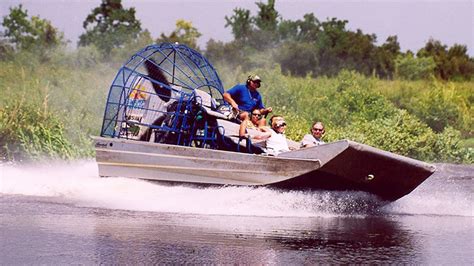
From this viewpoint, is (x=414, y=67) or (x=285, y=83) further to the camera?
(x=414, y=67)

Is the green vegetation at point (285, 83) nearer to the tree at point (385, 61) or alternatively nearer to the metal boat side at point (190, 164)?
the tree at point (385, 61)

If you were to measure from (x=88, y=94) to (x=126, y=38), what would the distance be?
24.4 meters

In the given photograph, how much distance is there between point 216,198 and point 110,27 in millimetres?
42181

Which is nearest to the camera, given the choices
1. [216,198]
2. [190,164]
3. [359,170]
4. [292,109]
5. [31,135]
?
[359,170]

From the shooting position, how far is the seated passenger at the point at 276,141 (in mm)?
15742

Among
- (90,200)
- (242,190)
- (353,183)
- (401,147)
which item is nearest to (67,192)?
(90,200)

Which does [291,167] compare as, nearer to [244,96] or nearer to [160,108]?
[244,96]

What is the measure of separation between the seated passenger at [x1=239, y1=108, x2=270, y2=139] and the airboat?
5.9 inches

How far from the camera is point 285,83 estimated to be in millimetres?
31484

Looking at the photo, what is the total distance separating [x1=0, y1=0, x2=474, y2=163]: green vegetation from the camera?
925 inches

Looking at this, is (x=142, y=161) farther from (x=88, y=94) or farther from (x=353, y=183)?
(x=88, y=94)

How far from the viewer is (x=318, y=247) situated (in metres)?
12.3

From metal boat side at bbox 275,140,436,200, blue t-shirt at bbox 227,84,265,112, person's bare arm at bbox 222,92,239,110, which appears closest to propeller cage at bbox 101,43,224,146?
person's bare arm at bbox 222,92,239,110

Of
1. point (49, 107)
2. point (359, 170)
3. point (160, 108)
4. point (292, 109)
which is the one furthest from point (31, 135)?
point (292, 109)
